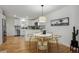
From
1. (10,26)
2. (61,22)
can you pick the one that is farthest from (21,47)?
(61,22)

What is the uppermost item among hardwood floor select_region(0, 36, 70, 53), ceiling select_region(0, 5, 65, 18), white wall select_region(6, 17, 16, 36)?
ceiling select_region(0, 5, 65, 18)

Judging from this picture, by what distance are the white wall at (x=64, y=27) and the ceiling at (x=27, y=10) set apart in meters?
0.10

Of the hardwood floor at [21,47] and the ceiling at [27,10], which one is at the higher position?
the ceiling at [27,10]

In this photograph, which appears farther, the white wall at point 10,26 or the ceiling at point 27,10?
the white wall at point 10,26

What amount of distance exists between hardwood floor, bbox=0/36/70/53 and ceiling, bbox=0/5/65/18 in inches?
17.5

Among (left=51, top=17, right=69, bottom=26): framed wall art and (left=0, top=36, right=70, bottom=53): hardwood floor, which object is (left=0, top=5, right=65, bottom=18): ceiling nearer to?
(left=51, top=17, right=69, bottom=26): framed wall art

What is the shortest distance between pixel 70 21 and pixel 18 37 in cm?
97

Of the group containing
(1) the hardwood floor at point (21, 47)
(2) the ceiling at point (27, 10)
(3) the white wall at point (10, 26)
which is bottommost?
(1) the hardwood floor at point (21, 47)

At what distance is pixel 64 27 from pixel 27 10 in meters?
0.72

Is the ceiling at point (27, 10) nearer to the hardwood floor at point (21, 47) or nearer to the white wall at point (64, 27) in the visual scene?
the white wall at point (64, 27)

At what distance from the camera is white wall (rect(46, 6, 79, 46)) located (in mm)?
1450

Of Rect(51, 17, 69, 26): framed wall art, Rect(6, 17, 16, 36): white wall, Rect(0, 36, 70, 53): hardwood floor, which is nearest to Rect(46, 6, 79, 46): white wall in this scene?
Rect(51, 17, 69, 26): framed wall art

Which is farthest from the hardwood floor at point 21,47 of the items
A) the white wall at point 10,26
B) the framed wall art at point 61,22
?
the framed wall art at point 61,22

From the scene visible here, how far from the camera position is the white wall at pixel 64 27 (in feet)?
4.76
